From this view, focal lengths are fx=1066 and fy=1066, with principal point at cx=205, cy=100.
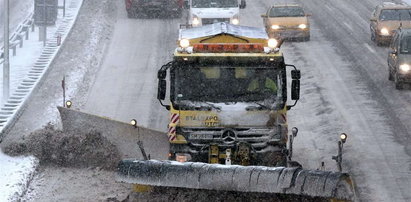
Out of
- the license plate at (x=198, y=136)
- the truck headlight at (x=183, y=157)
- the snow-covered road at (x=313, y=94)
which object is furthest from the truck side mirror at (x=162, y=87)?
the snow-covered road at (x=313, y=94)

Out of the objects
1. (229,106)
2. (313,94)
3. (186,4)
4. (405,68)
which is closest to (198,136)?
(229,106)

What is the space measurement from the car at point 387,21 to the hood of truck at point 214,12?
4916 mm

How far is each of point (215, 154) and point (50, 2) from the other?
17.1 m

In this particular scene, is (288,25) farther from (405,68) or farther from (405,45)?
(405,68)

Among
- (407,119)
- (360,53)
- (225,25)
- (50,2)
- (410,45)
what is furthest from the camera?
(360,53)

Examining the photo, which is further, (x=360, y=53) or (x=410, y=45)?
(x=360, y=53)

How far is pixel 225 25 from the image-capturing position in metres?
19.0

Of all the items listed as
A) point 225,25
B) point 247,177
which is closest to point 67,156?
point 225,25

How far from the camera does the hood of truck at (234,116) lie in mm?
16672

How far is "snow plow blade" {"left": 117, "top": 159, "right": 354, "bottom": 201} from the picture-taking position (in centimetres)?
1420

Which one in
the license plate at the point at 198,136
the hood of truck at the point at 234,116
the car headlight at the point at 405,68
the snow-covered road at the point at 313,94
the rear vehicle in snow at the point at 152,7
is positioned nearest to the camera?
the hood of truck at the point at 234,116

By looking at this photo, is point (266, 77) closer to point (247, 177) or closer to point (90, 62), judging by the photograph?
point (247, 177)

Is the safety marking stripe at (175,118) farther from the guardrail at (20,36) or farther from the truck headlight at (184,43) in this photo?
the guardrail at (20,36)

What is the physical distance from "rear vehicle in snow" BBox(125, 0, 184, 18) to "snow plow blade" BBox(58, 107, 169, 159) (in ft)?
72.7
